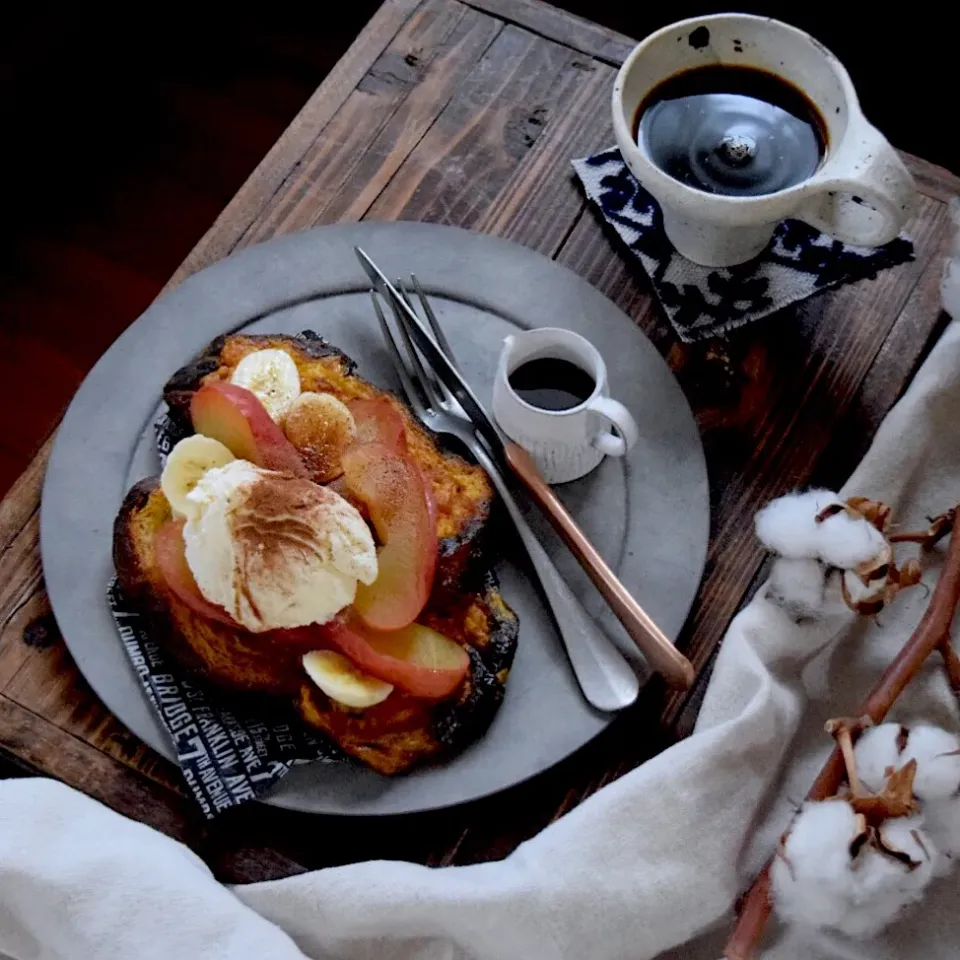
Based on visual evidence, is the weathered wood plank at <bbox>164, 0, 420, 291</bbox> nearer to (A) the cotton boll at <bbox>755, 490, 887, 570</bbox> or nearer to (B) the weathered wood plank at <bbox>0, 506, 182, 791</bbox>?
(B) the weathered wood plank at <bbox>0, 506, 182, 791</bbox>

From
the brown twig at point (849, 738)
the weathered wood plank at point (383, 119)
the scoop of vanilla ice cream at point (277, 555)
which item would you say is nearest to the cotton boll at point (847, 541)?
the brown twig at point (849, 738)

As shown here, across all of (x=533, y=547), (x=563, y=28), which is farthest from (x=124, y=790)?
(x=563, y=28)

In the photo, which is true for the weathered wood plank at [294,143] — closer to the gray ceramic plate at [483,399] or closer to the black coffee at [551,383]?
the gray ceramic plate at [483,399]

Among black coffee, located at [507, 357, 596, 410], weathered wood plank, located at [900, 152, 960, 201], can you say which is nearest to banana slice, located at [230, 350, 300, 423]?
black coffee, located at [507, 357, 596, 410]

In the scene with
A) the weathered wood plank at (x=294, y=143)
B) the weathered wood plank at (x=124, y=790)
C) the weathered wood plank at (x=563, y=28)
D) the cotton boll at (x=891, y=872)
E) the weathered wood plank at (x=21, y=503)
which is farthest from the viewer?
the weathered wood plank at (x=563, y=28)

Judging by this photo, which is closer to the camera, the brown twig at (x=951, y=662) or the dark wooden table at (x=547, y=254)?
the brown twig at (x=951, y=662)

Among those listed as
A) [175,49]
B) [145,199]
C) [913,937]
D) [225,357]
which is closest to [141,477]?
[225,357]

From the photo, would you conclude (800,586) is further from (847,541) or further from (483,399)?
(483,399)
